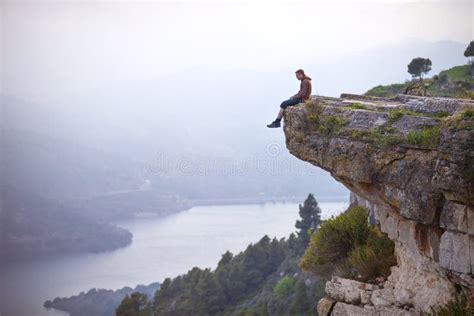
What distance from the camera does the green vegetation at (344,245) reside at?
14734mm

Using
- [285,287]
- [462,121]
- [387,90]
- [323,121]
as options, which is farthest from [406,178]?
[285,287]

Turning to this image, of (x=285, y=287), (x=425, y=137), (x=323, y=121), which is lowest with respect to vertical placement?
(x=285, y=287)

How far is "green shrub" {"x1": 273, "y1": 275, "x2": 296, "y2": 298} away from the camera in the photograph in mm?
46559

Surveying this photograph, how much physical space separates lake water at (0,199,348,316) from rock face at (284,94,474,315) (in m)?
69.7

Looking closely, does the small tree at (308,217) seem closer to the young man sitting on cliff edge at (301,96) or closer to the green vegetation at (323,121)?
the young man sitting on cliff edge at (301,96)

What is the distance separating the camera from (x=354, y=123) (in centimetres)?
1198

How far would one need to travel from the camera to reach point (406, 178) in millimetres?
10711

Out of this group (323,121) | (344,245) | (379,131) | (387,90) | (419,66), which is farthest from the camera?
(419,66)

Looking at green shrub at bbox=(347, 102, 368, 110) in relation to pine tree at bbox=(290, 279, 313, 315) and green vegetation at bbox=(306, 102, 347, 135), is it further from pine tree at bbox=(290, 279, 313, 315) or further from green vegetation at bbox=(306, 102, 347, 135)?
pine tree at bbox=(290, 279, 313, 315)

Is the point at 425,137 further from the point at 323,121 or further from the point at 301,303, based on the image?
the point at 301,303

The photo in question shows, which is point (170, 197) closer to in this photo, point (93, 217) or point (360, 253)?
point (93, 217)

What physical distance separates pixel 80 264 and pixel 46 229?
25.5 m

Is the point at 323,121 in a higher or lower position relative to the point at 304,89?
lower

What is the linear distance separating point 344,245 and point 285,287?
105 ft
